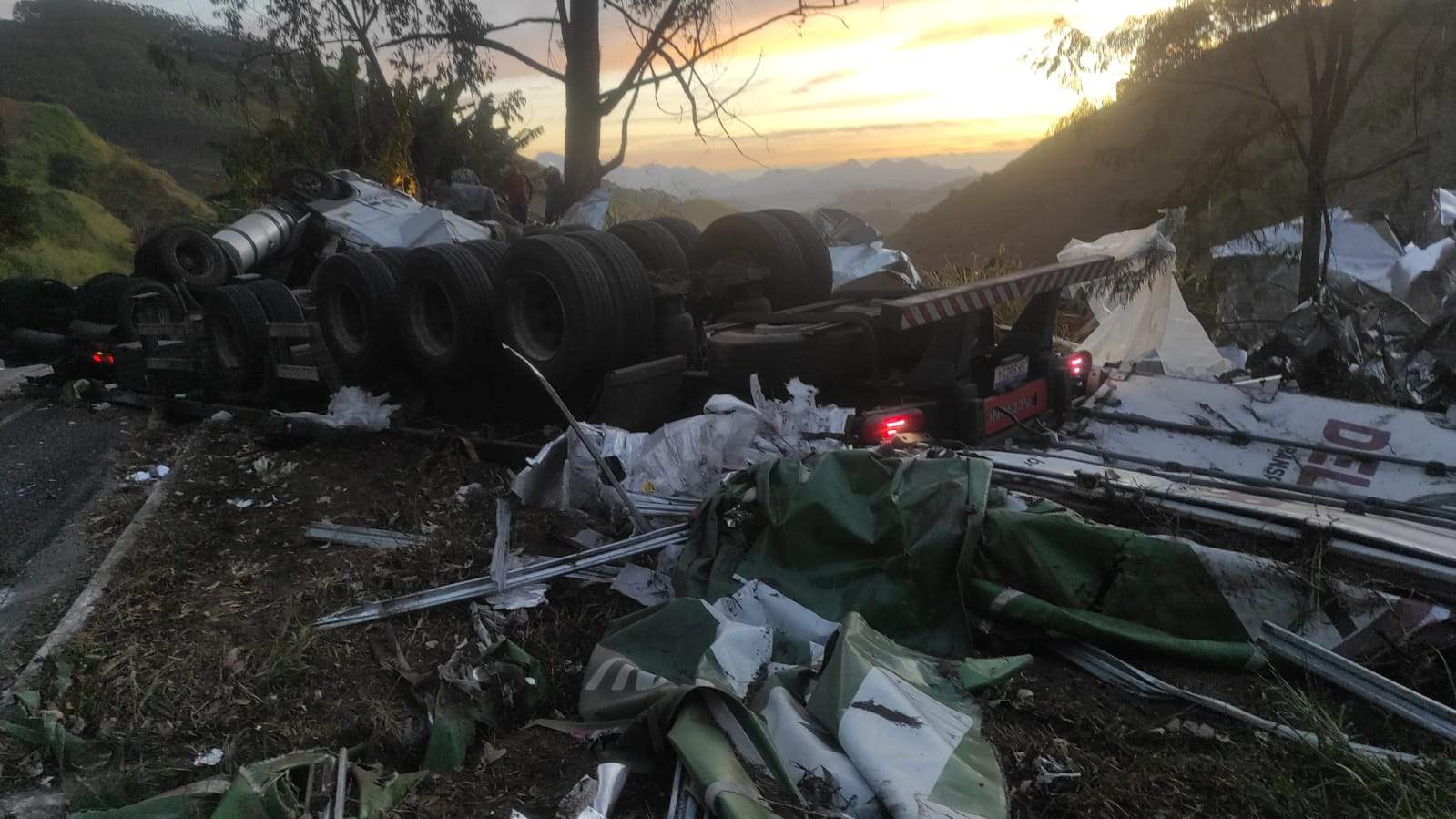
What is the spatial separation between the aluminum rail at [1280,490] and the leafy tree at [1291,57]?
4808 millimetres

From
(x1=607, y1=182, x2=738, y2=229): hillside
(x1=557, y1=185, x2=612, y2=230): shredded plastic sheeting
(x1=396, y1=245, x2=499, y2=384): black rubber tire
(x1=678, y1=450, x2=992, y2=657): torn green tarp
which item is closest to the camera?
(x1=678, y1=450, x2=992, y2=657): torn green tarp

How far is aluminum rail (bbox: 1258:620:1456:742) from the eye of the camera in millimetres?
2365

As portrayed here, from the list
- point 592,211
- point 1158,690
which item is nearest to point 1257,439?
point 1158,690

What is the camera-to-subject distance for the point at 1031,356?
5121 mm

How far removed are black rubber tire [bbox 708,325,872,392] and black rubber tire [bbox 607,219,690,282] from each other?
1717mm

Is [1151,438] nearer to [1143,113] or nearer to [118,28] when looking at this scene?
[1143,113]

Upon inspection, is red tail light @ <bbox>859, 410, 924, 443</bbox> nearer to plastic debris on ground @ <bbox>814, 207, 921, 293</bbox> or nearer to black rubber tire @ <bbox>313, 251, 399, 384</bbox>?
plastic debris on ground @ <bbox>814, 207, 921, 293</bbox>

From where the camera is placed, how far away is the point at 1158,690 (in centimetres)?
268

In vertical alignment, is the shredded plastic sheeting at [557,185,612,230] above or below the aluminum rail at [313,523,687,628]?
above

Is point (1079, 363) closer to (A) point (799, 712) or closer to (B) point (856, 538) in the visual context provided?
(B) point (856, 538)

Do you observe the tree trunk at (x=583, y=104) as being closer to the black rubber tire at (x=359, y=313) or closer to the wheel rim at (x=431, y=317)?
the black rubber tire at (x=359, y=313)

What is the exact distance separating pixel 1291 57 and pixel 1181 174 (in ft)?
30.5

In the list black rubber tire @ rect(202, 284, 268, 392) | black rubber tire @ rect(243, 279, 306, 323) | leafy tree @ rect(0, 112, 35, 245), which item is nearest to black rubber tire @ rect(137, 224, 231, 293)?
black rubber tire @ rect(202, 284, 268, 392)

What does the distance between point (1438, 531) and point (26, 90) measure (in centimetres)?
6005
